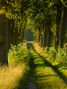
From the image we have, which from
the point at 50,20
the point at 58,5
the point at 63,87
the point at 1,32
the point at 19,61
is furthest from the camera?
the point at 50,20

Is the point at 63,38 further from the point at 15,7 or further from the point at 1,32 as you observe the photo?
the point at 1,32

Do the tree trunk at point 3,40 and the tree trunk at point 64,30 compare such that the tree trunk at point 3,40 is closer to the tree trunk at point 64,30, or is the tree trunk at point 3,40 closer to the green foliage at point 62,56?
the green foliage at point 62,56

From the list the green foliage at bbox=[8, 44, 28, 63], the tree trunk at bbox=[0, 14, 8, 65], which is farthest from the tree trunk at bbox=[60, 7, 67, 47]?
the tree trunk at bbox=[0, 14, 8, 65]

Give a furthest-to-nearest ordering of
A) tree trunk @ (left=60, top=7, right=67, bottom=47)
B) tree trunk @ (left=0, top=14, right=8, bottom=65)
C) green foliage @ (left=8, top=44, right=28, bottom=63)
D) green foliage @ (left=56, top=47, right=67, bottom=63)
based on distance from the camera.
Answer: tree trunk @ (left=60, top=7, right=67, bottom=47)
green foliage @ (left=56, top=47, right=67, bottom=63)
green foliage @ (left=8, top=44, right=28, bottom=63)
tree trunk @ (left=0, top=14, right=8, bottom=65)

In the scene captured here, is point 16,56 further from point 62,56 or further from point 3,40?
point 3,40

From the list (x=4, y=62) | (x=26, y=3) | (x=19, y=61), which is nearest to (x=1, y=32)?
(x=4, y=62)

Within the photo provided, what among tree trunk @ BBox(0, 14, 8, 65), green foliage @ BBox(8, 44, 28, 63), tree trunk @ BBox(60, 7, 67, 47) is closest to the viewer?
tree trunk @ BBox(0, 14, 8, 65)

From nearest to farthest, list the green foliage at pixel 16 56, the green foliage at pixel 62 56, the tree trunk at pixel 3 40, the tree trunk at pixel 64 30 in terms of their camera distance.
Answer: the tree trunk at pixel 3 40 < the green foliage at pixel 16 56 < the green foliage at pixel 62 56 < the tree trunk at pixel 64 30

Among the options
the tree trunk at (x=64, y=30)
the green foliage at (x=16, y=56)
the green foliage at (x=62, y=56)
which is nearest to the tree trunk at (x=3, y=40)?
the green foliage at (x=16, y=56)

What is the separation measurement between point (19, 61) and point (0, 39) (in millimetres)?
4905

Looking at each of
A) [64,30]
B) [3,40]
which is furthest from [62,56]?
[3,40]

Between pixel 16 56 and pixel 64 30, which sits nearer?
pixel 16 56

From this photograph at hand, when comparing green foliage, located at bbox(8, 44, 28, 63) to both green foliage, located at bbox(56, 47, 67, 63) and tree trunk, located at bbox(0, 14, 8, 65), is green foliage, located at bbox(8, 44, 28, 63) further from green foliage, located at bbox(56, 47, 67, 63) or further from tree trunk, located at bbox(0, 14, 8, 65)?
tree trunk, located at bbox(0, 14, 8, 65)

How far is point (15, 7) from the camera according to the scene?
89.1 ft
